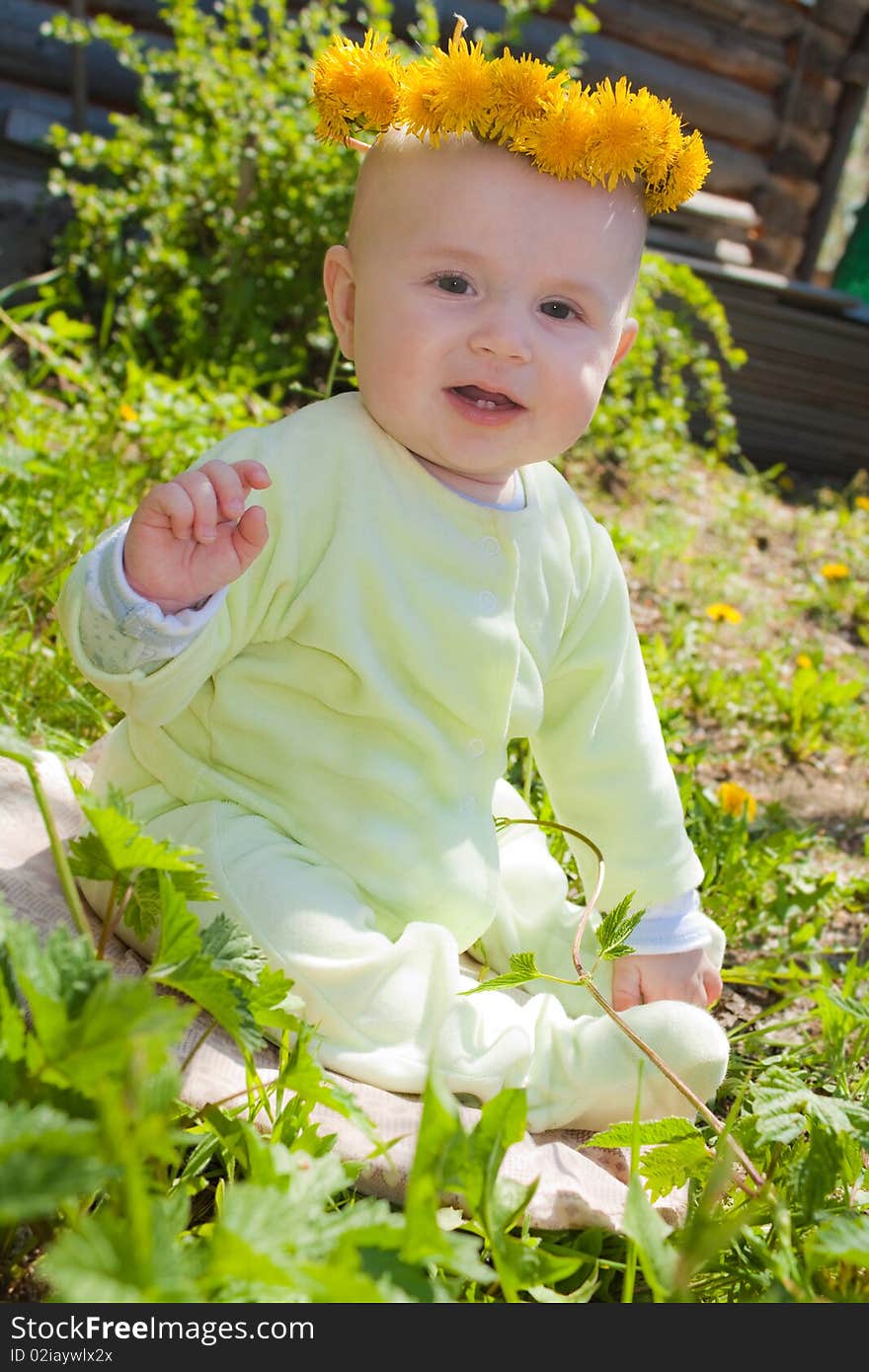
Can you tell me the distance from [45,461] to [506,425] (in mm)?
1311

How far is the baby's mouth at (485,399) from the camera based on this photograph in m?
1.48

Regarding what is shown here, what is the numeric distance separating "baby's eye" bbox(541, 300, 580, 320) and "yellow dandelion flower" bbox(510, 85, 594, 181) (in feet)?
0.46

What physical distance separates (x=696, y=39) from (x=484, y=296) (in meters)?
4.95

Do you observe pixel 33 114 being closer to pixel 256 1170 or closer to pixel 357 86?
pixel 357 86

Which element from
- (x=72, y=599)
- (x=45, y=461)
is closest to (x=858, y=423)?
(x=45, y=461)

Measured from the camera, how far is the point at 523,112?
4.55ft

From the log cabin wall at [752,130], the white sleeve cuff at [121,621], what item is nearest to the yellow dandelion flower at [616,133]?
the white sleeve cuff at [121,621]

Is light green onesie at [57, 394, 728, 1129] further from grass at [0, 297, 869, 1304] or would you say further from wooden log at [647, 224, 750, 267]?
wooden log at [647, 224, 750, 267]

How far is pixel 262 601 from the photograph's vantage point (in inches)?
59.2

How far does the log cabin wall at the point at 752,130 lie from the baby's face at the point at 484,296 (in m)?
3.22

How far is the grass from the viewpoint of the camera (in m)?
0.89

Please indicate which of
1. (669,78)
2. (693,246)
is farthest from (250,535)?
(669,78)

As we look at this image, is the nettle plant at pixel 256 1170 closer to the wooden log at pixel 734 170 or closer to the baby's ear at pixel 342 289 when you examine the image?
the baby's ear at pixel 342 289
